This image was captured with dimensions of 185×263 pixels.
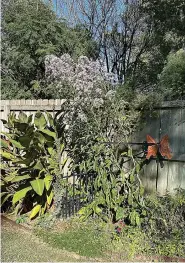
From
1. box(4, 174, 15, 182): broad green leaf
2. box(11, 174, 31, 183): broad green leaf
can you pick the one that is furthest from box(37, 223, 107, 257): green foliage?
box(4, 174, 15, 182): broad green leaf

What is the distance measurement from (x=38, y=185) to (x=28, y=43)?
22.0 feet

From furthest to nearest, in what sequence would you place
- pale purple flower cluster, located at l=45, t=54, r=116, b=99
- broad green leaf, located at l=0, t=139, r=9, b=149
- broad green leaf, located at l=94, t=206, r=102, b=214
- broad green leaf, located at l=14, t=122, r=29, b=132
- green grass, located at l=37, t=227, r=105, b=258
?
broad green leaf, located at l=0, t=139, r=9, b=149 < broad green leaf, located at l=14, t=122, r=29, b=132 < broad green leaf, located at l=94, t=206, r=102, b=214 < pale purple flower cluster, located at l=45, t=54, r=116, b=99 < green grass, located at l=37, t=227, r=105, b=258

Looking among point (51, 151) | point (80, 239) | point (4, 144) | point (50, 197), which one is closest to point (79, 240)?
point (80, 239)

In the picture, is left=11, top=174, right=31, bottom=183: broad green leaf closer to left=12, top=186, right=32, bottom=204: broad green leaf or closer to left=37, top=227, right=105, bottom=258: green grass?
left=12, top=186, right=32, bottom=204: broad green leaf

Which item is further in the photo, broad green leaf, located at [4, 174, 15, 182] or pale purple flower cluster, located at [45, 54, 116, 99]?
broad green leaf, located at [4, 174, 15, 182]

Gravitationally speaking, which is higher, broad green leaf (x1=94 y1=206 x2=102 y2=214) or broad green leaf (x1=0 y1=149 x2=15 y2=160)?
broad green leaf (x1=0 y1=149 x2=15 y2=160)

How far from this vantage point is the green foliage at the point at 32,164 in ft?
13.3

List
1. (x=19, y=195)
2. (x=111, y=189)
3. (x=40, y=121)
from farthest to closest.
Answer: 1. (x=40, y=121)
2. (x=19, y=195)
3. (x=111, y=189)

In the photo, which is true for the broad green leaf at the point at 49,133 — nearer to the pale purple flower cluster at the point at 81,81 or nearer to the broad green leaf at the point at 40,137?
the broad green leaf at the point at 40,137

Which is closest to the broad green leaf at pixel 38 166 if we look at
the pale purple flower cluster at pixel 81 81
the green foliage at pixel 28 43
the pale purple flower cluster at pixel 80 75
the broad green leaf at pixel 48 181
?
the broad green leaf at pixel 48 181

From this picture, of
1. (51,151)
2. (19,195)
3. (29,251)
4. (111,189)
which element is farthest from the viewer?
(51,151)

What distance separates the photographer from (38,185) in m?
3.96

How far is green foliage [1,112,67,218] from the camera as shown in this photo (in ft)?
13.3

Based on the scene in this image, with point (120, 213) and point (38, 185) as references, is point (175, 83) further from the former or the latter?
point (38, 185)
